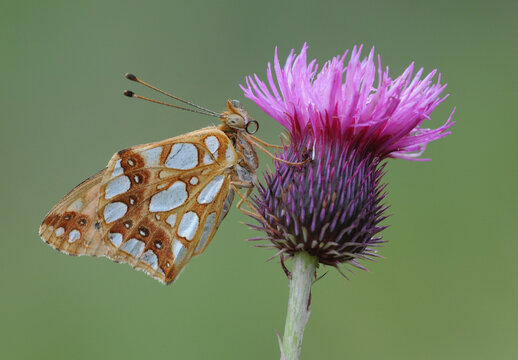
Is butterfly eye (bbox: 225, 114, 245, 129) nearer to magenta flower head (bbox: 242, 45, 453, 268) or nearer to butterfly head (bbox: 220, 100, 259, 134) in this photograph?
butterfly head (bbox: 220, 100, 259, 134)

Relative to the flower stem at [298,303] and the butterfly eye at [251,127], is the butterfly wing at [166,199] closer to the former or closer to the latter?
the butterfly eye at [251,127]

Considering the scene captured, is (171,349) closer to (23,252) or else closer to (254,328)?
(254,328)

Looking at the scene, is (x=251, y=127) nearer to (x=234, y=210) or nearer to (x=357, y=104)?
(x=357, y=104)

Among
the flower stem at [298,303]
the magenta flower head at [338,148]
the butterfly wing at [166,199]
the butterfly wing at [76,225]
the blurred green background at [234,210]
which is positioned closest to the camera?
the flower stem at [298,303]

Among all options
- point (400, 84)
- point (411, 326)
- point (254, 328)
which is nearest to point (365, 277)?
point (411, 326)

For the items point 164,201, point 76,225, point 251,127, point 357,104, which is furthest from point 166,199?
point 357,104

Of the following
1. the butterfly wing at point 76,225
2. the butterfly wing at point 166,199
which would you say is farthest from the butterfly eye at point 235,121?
the butterfly wing at point 76,225
